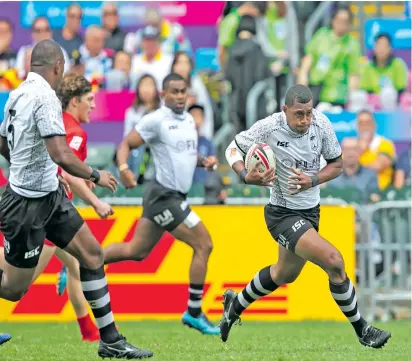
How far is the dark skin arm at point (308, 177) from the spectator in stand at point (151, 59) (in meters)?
7.32

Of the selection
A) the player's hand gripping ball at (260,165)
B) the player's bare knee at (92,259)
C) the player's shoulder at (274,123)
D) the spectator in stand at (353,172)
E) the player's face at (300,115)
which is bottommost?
the spectator in stand at (353,172)

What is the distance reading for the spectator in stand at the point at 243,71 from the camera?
52.5 ft

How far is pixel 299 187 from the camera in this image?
349 inches

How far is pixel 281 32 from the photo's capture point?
16688mm

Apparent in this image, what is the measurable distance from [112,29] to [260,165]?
A: 344 inches

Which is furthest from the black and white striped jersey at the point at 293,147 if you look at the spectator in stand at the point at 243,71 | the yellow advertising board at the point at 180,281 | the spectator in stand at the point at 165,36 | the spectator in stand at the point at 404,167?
the spectator in stand at the point at 165,36

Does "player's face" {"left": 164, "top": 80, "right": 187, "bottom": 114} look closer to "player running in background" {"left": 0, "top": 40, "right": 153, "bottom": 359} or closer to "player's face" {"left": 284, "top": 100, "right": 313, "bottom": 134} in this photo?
"player's face" {"left": 284, "top": 100, "right": 313, "bottom": 134}

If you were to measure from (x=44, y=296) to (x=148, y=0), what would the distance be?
617cm

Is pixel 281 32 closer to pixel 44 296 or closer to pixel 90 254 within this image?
pixel 44 296

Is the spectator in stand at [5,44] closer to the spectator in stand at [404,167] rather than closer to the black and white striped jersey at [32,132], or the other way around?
the spectator in stand at [404,167]

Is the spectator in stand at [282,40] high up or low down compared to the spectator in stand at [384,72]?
up

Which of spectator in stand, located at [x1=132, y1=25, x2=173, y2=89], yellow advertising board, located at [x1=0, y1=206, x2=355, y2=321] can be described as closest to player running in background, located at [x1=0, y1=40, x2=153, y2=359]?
yellow advertising board, located at [x1=0, y1=206, x2=355, y2=321]

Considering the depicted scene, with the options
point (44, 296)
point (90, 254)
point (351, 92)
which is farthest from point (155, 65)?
point (90, 254)

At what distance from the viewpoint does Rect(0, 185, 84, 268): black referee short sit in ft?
26.6
